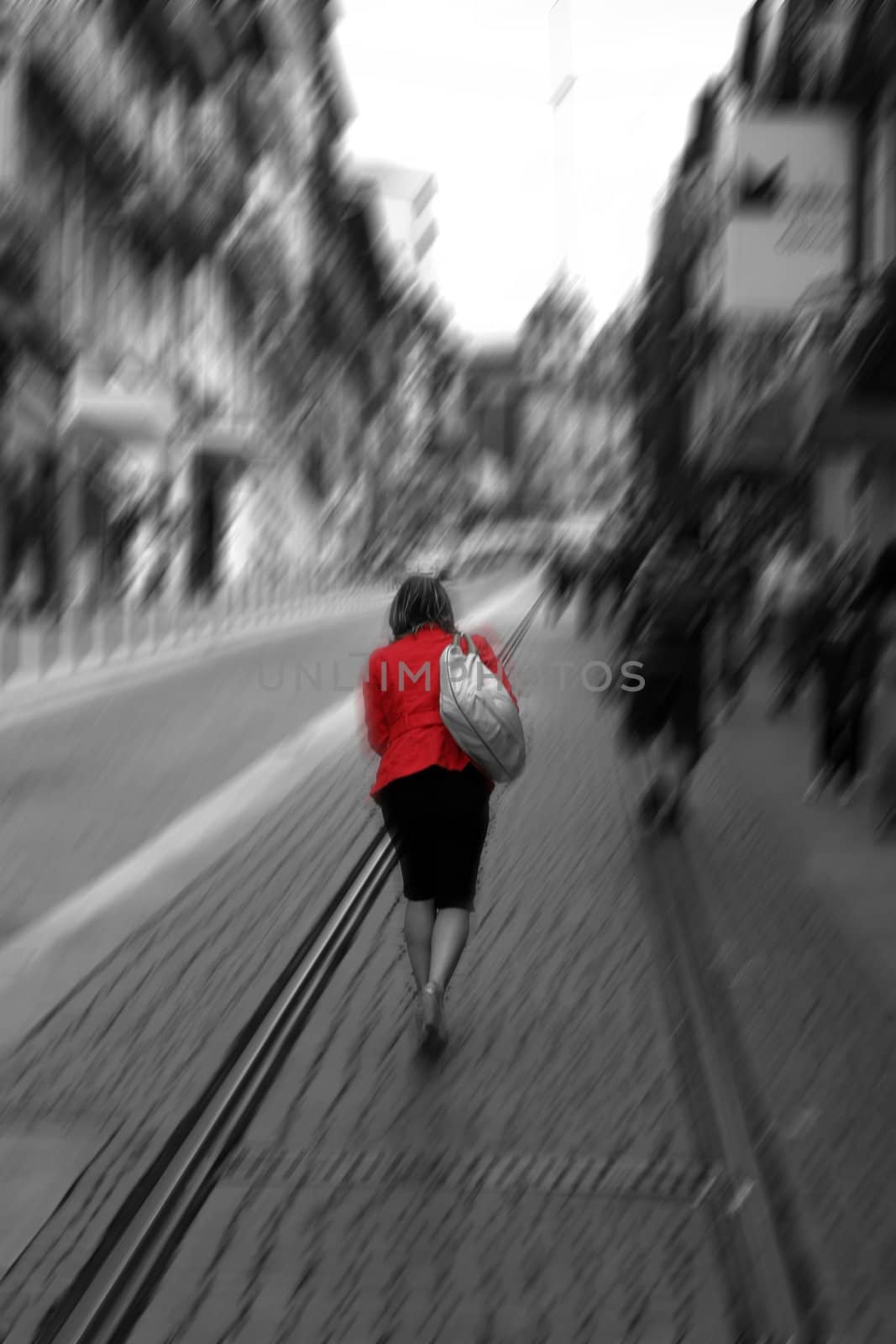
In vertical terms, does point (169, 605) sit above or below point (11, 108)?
below

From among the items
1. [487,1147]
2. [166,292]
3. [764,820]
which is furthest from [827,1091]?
[166,292]

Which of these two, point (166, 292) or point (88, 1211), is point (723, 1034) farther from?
point (166, 292)

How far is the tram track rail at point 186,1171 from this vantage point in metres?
3.49

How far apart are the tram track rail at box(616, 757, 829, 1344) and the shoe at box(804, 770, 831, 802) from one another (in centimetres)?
323

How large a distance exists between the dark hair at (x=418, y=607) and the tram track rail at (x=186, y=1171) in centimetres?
114

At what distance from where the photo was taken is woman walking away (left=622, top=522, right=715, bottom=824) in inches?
363

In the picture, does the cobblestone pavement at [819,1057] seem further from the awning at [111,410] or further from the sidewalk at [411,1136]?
the awning at [111,410]

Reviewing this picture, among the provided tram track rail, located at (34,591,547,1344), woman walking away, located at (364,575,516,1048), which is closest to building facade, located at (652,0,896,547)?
woman walking away, located at (364,575,516,1048)


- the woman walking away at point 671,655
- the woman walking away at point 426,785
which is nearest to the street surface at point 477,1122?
the woman walking away at point 426,785

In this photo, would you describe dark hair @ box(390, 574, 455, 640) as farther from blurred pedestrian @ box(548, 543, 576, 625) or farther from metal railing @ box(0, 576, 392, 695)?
blurred pedestrian @ box(548, 543, 576, 625)

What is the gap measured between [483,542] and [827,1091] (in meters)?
88.4

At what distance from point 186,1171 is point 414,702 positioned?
1700mm

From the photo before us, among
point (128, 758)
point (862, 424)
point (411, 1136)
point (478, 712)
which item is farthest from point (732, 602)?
point (411, 1136)

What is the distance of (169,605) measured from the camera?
39688 mm
